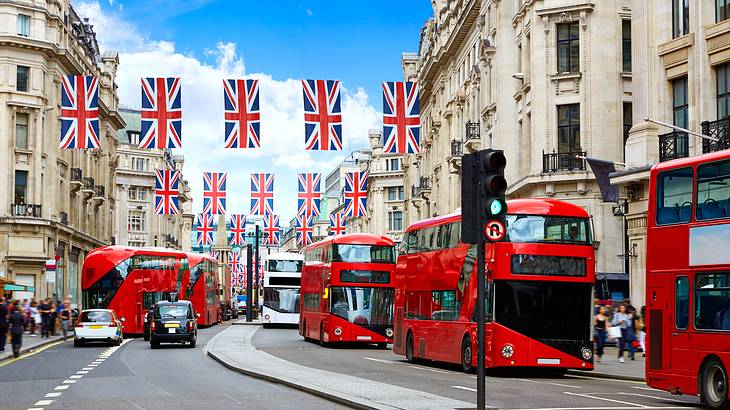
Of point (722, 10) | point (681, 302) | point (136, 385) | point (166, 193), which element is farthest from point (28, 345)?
point (681, 302)

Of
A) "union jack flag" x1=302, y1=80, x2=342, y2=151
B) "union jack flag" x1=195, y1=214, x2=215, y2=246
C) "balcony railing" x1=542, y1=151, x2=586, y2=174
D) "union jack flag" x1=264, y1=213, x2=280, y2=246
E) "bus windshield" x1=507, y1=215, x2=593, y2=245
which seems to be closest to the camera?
"bus windshield" x1=507, y1=215, x2=593, y2=245

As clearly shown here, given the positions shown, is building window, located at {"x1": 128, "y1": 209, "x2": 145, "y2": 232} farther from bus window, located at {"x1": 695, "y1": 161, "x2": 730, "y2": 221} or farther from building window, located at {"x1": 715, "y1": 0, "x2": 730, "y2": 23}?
bus window, located at {"x1": 695, "y1": 161, "x2": 730, "y2": 221}

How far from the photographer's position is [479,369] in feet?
45.4

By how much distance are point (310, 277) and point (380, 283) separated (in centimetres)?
584

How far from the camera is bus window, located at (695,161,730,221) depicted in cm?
1831

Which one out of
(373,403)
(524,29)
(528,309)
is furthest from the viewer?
(524,29)

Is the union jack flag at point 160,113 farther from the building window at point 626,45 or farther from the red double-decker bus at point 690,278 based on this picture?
the red double-decker bus at point 690,278

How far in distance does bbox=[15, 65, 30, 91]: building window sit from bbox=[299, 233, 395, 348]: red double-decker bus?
35.5 meters

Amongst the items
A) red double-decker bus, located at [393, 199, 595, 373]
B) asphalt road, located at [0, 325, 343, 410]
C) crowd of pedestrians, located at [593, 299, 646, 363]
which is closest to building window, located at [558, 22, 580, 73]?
crowd of pedestrians, located at [593, 299, 646, 363]

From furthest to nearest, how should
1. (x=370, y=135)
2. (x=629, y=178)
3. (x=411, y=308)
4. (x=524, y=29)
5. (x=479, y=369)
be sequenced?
(x=370, y=135)
(x=524, y=29)
(x=629, y=178)
(x=411, y=308)
(x=479, y=369)

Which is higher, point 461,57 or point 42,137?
point 461,57

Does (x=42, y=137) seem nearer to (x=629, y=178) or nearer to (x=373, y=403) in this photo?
(x=629, y=178)

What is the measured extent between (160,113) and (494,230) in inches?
1030

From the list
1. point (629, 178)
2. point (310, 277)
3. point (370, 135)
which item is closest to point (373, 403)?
point (629, 178)
